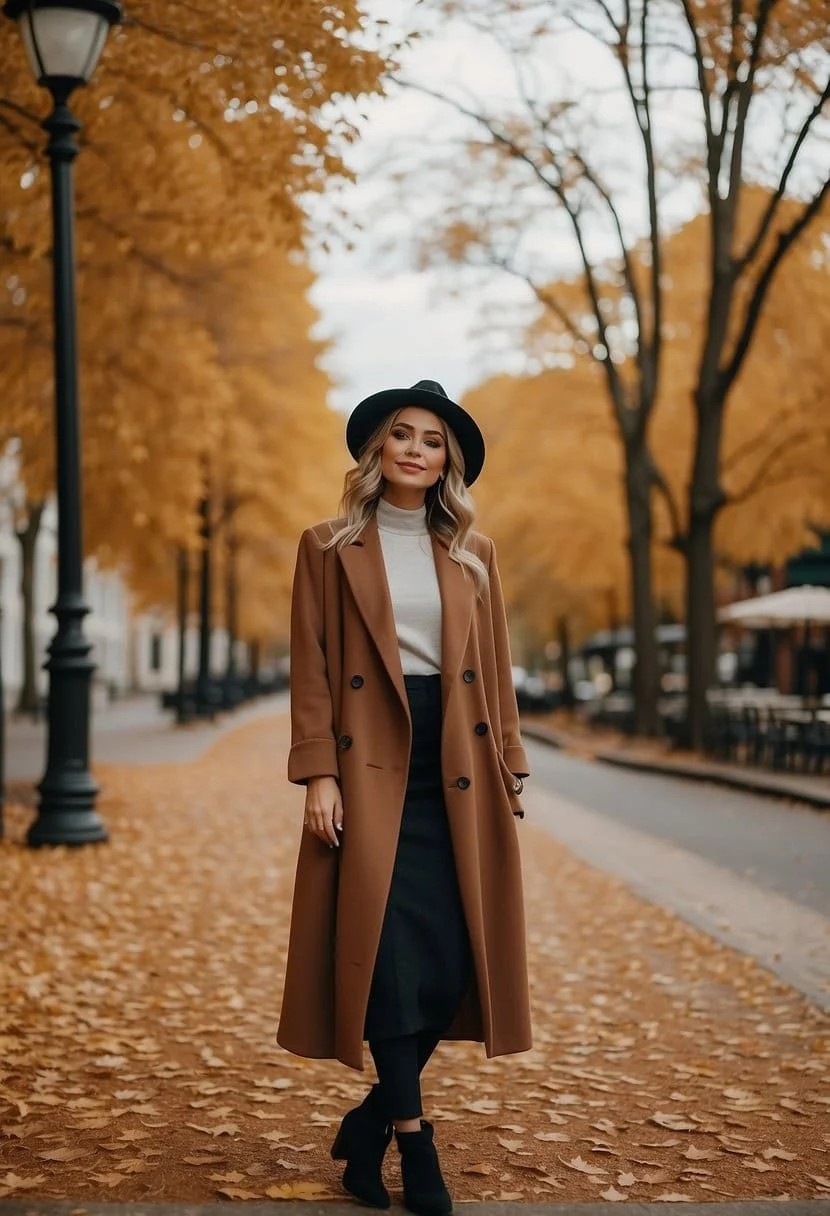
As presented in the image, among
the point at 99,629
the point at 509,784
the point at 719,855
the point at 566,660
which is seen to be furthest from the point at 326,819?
the point at 99,629

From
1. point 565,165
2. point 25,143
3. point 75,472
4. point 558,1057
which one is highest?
point 565,165

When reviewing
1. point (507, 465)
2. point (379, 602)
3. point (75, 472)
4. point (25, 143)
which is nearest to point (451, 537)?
point (379, 602)

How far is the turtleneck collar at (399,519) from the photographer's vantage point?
12.6 ft

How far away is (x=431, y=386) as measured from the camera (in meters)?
3.88

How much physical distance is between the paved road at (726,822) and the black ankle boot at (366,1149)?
4.98m

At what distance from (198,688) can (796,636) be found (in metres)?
14.8

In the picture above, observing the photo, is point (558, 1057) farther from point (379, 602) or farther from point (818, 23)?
point (818, 23)

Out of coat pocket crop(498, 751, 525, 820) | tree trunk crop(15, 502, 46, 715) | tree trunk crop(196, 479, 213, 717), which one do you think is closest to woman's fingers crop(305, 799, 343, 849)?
coat pocket crop(498, 751, 525, 820)

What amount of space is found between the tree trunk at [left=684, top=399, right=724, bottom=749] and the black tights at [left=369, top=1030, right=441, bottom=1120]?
1688 cm

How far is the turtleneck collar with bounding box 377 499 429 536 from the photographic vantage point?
385cm

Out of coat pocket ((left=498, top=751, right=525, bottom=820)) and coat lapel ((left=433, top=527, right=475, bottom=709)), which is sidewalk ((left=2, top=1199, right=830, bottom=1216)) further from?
coat lapel ((left=433, top=527, right=475, bottom=709))

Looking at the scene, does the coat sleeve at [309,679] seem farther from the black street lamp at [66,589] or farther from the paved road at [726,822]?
the black street lamp at [66,589]

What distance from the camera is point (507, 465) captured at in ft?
104

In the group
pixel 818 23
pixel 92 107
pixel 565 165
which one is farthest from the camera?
pixel 565 165
